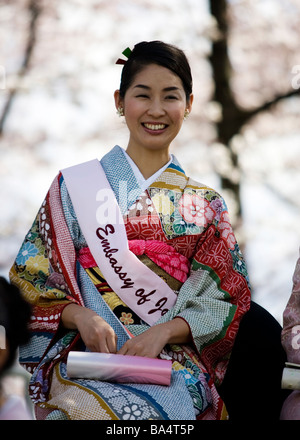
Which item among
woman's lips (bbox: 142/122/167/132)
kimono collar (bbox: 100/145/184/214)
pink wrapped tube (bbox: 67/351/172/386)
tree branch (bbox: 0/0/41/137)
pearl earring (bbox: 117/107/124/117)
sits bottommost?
pink wrapped tube (bbox: 67/351/172/386)

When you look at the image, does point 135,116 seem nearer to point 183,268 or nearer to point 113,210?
point 113,210

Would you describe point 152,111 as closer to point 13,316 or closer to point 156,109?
point 156,109

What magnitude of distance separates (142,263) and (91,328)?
397 mm

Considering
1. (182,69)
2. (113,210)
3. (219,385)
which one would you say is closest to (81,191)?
(113,210)

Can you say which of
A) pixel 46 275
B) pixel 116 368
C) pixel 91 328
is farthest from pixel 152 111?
pixel 116 368

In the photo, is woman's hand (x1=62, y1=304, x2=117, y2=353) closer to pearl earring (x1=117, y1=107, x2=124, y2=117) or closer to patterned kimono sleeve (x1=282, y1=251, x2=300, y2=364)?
patterned kimono sleeve (x1=282, y1=251, x2=300, y2=364)

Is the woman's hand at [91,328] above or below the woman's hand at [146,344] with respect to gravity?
above

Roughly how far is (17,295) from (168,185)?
49.7 inches

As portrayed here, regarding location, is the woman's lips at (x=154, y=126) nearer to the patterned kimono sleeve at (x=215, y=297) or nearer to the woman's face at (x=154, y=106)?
the woman's face at (x=154, y=106)

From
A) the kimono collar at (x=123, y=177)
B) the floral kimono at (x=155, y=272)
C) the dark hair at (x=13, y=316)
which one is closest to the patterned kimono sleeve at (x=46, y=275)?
the floral kimono at (x=155, y=272)

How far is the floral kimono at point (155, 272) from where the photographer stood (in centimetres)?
307

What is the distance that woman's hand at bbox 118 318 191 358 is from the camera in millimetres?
2984

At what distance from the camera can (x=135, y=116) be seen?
3.47 meters

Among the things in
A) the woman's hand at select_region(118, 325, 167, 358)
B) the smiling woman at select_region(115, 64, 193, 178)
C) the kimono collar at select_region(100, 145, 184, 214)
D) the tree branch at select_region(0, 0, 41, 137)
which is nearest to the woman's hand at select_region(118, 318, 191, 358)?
the woman's hand at select_region(118, 325, 167, 358)
